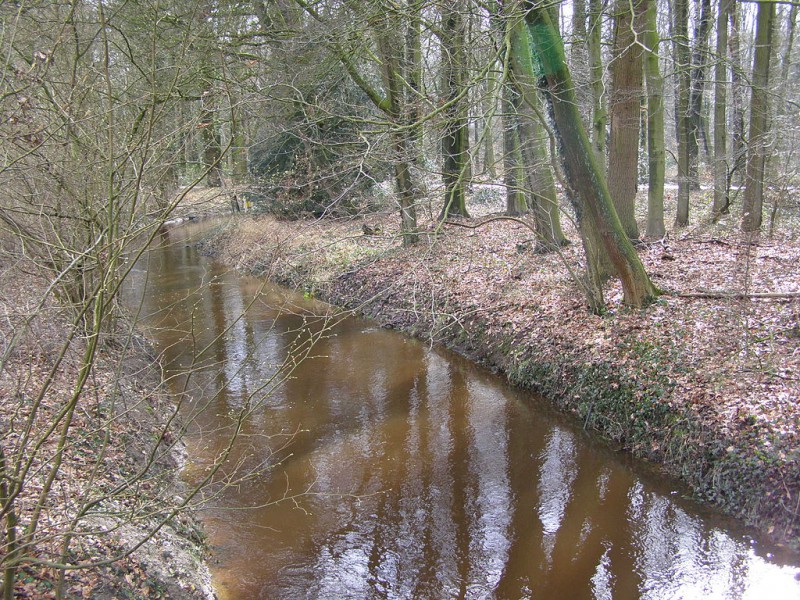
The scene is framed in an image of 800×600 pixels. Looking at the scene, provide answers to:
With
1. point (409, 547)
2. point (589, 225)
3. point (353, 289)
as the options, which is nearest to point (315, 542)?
point (409, 547)

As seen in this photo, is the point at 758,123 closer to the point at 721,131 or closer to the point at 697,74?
the point at 697,74

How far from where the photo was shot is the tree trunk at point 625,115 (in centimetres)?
1051

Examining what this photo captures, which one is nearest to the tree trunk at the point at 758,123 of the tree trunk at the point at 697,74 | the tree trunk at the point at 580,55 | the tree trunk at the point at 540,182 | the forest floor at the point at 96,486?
the tree trunk at the point at 697,74

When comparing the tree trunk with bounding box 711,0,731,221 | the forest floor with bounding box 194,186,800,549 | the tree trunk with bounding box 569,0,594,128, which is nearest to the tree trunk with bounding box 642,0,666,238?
the forest floor with bounding box 194,186,800,549

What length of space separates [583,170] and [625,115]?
263 cm

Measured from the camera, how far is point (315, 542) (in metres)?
6.45

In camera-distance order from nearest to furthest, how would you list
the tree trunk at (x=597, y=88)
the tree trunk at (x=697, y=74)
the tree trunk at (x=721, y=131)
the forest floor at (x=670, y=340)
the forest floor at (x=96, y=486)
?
the forest floor at (x=96, y=486) → the forest floor at (x=670, y=340) → the tree trunk at (x=597, y=88) → the tree trunk at (x=697, y=74) → the tree trunk at (x=721, y=131)

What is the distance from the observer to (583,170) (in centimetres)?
912

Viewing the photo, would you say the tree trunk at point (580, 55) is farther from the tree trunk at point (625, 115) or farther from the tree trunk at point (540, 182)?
the tree trunk at point (625, 115)

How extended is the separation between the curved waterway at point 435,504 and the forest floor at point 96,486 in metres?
0.52

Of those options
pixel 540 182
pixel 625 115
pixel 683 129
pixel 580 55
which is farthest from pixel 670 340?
pixel 580 55

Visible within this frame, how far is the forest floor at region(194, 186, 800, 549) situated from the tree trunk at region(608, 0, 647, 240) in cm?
121

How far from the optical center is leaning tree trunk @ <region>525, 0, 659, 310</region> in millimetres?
8863

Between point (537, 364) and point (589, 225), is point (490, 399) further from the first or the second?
point (589, 225)
